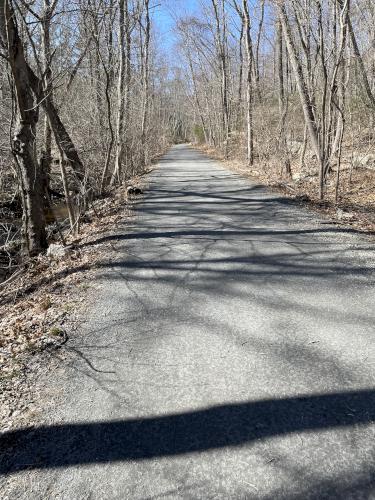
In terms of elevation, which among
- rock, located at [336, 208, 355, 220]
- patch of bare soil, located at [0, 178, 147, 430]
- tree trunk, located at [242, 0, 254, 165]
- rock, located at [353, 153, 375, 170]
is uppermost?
tree trunk, located at [242, 0, 254, 165]

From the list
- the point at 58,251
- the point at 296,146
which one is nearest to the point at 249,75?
the point at 296,146

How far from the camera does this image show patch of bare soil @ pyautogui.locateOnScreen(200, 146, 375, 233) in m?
7.65

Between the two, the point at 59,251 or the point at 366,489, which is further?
the point at 59,251

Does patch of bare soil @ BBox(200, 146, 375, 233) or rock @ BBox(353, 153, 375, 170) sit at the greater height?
rock @ BBox(353, 153, 375, 170)

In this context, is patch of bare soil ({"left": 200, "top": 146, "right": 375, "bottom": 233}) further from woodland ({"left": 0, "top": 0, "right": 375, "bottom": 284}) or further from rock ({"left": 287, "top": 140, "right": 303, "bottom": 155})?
rock ({"left": 287, "top": 140, "right": 303, "bottom": 155})

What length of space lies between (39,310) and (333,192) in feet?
29.8

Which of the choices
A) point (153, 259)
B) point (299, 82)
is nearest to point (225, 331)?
point (153, 259)

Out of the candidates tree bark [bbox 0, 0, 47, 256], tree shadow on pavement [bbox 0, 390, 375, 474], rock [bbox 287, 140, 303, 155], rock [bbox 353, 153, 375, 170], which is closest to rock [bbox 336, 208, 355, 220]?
tree shadow on pavement [bbox 0, 390, 375, 474]

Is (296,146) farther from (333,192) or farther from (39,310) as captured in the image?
(39,310)

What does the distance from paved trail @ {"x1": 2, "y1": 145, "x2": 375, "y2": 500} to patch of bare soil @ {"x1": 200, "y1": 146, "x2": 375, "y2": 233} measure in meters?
2.13

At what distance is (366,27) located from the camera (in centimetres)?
1338

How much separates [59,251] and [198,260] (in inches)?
107

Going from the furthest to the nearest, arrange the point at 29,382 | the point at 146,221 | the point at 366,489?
the point at 146,221 < the point at 29,382 < the point at 366,489

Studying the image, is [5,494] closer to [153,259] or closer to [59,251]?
[153,259]
